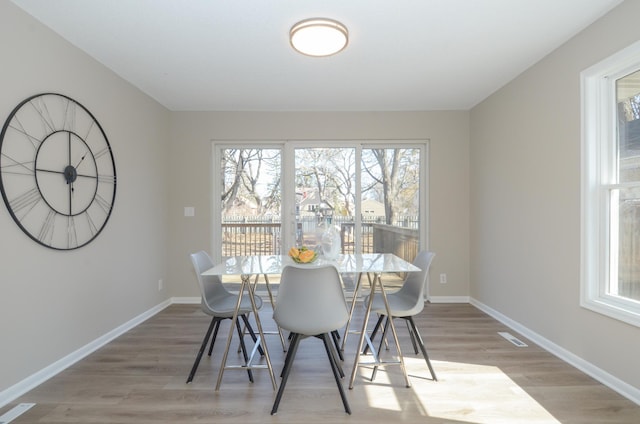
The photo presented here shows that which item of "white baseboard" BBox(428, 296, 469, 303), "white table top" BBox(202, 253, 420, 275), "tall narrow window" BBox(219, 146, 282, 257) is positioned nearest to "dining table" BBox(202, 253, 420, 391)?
"white table top" BBox(202, 253, 420, 275)

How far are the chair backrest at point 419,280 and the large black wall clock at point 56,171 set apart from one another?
2.67 metres

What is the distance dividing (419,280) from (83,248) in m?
2.71

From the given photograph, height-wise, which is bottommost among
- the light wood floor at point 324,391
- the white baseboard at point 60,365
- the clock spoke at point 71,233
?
the light wood floor at point 324,391

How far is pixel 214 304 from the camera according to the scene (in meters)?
2.45

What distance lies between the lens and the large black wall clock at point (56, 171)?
2.01 meters

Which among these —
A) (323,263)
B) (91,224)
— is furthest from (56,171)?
(323,263)

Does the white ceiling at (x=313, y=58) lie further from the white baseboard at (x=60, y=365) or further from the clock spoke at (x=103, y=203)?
the white baseboard at (x=60, y=365)

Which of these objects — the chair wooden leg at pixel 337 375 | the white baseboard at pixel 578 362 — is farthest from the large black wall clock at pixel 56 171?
the white baseboard at pixel 578 362

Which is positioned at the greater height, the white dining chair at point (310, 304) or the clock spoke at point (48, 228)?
the clock spoke at point (48, 228)

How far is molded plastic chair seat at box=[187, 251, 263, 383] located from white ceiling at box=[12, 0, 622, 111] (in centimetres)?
168

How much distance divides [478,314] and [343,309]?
245 cm

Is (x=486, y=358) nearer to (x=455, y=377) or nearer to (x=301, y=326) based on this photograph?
(x=455, y=377)

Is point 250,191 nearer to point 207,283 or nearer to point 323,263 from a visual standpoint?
point 207,283

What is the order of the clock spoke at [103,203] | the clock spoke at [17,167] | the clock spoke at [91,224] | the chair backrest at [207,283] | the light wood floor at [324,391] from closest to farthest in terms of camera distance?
the light wood floor at [324,391]
the clock spoke at [17,167]
the chair backrest at [207,283]
the clock spoke at [91,224]
the clock spoke at [103,203]
